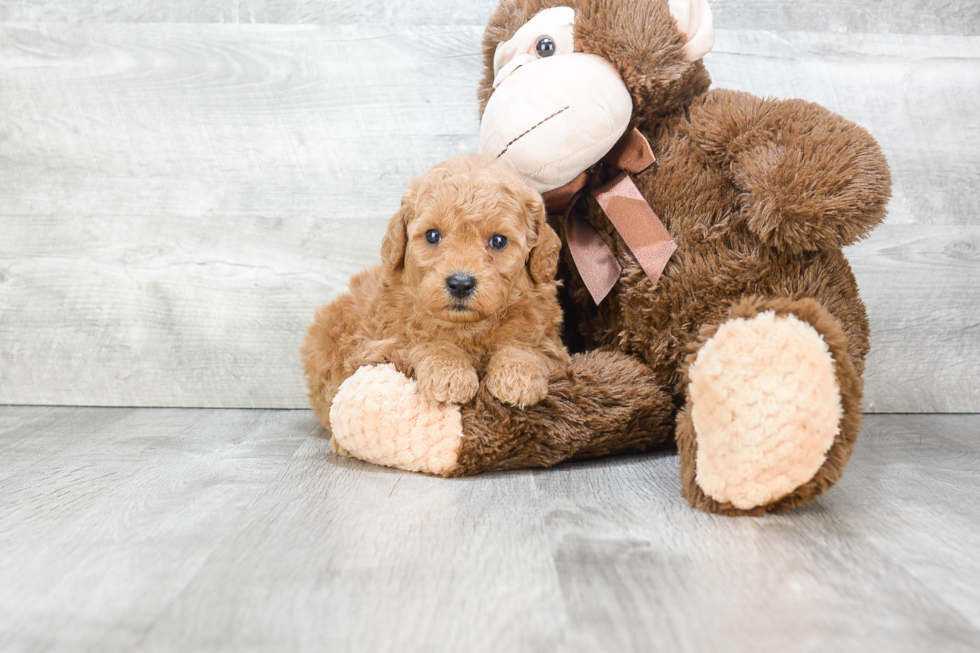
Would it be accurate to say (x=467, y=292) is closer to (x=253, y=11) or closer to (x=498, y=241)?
(x=498, y=241)

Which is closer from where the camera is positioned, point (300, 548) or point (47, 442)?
point (300, 548)

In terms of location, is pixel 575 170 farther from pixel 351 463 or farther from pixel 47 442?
pixel 47 442

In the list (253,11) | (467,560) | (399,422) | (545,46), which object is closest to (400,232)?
(399,422)

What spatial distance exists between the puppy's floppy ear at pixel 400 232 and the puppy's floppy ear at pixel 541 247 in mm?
152

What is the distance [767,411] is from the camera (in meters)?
0.82

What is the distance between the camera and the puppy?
37.8 inches

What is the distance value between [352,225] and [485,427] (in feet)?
2.19

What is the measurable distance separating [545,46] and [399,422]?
22.2 inches

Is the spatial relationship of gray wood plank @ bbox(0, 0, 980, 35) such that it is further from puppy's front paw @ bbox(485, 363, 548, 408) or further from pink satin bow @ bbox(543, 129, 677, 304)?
puppy's front paw @ bbox(485, 363, 548, 408)

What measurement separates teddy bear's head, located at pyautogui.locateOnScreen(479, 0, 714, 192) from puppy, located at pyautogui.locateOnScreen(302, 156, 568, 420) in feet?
0.26

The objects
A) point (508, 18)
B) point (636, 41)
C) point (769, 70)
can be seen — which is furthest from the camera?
point (769, 70)

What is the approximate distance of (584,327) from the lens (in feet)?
4.04

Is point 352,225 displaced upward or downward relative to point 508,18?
downward

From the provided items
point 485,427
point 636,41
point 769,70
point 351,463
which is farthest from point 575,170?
point 769,70
